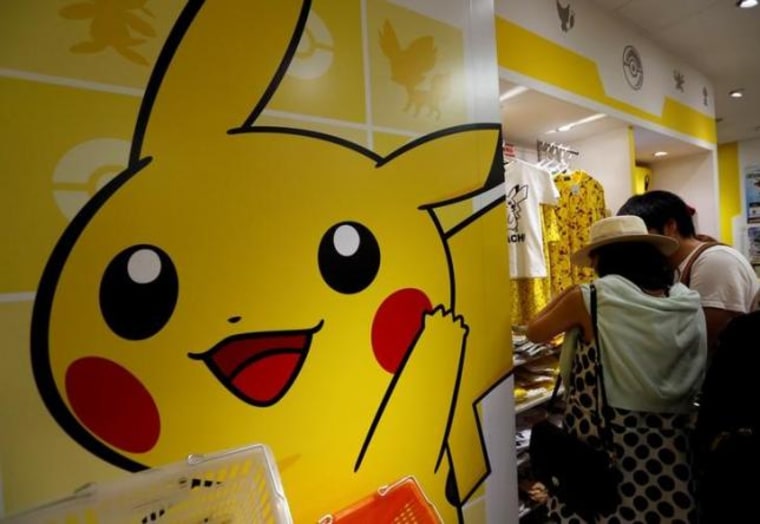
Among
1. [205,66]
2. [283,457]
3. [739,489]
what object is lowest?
[739,489]

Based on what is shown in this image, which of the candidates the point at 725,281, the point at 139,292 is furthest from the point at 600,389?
the point at 139,292

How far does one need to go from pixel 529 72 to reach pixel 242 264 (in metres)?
1.73

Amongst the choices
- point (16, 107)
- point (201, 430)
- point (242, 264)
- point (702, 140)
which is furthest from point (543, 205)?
point (702, 140)

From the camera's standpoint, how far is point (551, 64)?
1.99 metres

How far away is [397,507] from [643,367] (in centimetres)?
91

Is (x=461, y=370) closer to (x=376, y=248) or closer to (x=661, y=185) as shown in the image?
(x=376, y=248)

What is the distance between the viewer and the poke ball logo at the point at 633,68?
8.49 feet

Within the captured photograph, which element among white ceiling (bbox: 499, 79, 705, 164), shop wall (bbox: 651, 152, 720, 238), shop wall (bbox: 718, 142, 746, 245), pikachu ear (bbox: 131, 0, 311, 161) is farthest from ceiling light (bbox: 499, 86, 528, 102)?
shop wall (bbox: 718, 142, 746, 245)

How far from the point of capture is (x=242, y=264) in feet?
3.13

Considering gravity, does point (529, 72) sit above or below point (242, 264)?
above

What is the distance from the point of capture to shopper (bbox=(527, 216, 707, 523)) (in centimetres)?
122

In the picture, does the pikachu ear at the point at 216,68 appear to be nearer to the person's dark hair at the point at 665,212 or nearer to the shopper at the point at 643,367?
the shopper at the point at 643,367

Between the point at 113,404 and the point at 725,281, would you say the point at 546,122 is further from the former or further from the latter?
the point at 113,404

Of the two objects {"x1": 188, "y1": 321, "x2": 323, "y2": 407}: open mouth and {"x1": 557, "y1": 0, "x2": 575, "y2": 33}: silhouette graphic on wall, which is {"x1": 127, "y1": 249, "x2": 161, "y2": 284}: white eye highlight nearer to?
{"x1": 188, "y1": 321, "x2": 323, "y2": 407}: open mouth
